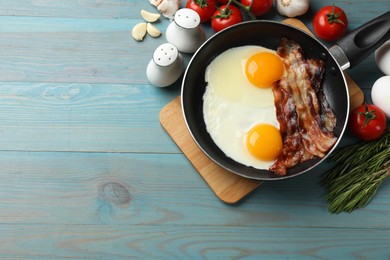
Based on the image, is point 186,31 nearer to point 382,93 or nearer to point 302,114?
point 302,114

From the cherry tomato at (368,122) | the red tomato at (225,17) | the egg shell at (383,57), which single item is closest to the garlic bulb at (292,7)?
the red tomato at (225,17)

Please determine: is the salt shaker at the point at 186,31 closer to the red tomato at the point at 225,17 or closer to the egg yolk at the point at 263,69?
the red tomato at the point at 225,17

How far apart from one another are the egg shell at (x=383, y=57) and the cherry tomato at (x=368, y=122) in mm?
162

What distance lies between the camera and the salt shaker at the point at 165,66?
1680mm

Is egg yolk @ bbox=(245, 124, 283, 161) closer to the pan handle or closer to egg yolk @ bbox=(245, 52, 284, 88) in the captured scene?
egg yolk @ bbox=(245, 52, 284, 88)

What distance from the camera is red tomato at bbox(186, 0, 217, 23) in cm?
184

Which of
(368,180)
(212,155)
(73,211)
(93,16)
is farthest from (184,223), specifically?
(93,16)

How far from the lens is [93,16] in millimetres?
1924

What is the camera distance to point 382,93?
1.75 m

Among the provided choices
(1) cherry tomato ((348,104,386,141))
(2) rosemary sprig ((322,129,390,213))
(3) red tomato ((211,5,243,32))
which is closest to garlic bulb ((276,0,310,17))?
(3) red tomato ((211,5,243,32))

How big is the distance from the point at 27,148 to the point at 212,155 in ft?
2.26

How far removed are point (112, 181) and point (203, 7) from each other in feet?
2.39

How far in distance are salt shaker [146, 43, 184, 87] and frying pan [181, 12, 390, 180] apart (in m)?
0.06

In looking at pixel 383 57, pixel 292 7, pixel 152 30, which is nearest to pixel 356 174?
pixel 383 57
